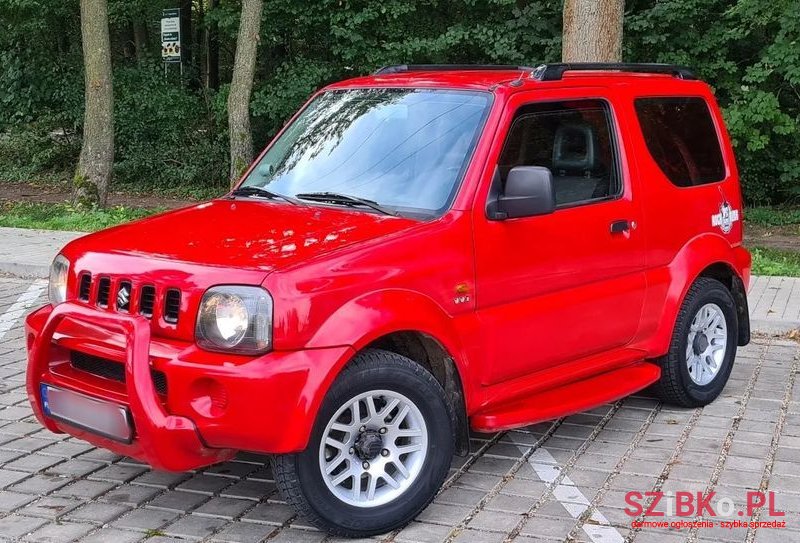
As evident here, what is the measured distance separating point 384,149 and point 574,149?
41.6 inches

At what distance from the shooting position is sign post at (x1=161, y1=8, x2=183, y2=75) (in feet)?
73.1

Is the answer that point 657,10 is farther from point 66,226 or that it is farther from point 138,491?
point 138,491

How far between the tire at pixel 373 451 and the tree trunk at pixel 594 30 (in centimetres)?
686

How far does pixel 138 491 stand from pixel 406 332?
59.1 inches

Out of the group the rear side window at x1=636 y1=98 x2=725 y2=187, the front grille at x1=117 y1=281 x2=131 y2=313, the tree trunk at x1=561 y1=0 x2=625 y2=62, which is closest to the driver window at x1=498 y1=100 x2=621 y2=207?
the rear side window at x1=636 y1=98 x2=725 y2=187

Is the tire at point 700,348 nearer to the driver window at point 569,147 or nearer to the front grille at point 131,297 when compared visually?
the driver window at point 569,147

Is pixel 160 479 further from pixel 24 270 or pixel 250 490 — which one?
pixel 24 270

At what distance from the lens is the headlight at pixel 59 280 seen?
4742 millimetres

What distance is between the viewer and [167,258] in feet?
14.2

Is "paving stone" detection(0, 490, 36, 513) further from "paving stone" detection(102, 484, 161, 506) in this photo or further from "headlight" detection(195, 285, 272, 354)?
"headlight" detection(195, 285, 272, 354)

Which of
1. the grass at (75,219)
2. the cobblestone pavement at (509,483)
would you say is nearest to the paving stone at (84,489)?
the cobblestone pavement at (509,483)

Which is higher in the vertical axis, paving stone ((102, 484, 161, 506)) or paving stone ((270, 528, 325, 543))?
paving stone ((270, 528, 325, 543))

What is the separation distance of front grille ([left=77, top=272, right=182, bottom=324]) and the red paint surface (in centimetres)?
3

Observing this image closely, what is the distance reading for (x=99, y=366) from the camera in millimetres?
4426
